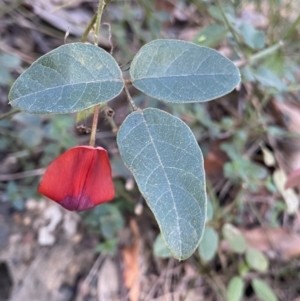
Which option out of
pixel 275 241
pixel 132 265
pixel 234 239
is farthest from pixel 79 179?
pixel 275 241

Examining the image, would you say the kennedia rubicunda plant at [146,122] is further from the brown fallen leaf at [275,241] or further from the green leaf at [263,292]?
Answer: the brown fallen leaf at [275,241]

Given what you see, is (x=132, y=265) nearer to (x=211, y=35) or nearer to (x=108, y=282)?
(x=108, y=282)

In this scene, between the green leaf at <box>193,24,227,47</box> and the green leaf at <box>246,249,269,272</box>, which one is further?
the green leaf at <box>246,249,269,272</box>

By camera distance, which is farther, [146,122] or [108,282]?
[108,282]

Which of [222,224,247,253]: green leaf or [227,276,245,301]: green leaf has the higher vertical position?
[222,224,247,253]: green leaf

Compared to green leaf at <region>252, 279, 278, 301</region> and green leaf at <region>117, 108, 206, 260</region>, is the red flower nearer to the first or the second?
green leaf at <region>117, 108, 206, 260</region>

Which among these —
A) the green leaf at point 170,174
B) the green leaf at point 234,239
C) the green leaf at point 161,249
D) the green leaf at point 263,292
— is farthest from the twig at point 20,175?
the green leaf at point 170,174

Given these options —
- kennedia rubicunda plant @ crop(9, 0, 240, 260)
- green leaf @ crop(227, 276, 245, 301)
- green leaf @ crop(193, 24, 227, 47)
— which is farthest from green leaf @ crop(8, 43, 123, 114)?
green leaf @ crop(227, 276, 245, 301)
